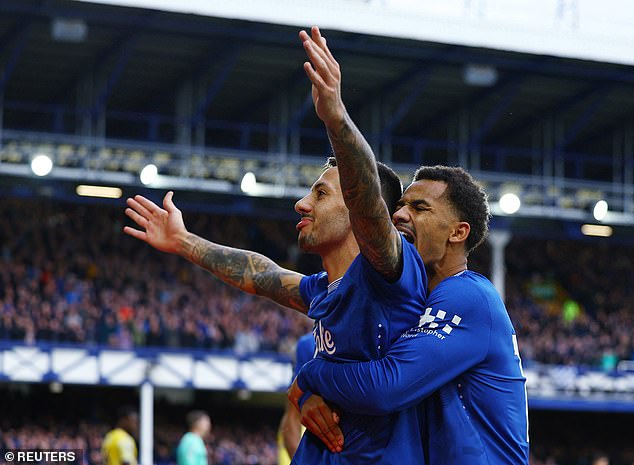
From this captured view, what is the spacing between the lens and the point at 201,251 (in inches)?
239

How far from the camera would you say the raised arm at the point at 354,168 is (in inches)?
165

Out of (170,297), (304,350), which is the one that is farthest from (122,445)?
(170,297)

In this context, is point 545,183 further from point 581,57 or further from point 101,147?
point 101,147

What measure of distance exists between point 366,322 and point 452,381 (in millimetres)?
427

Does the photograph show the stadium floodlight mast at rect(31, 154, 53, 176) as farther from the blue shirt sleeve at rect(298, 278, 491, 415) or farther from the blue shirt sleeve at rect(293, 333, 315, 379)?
the blue shirt sleeve at rect(298, 278, 491, 415)

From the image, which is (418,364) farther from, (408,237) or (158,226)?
(158,226)

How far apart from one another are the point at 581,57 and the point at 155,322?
38.8 ft

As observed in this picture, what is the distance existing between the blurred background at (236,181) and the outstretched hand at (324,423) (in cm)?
2080

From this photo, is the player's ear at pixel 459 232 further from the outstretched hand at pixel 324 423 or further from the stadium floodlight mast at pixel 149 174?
the stadium floodlight mast at pixel 149 174

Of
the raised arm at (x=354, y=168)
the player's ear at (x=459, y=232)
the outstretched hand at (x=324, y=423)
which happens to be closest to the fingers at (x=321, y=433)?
the outstretched hand at (x=324, y=423)

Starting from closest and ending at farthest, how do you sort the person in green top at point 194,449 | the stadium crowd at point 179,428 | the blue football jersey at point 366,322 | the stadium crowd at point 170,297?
the blue football jersey at point 366,322 → the person in green top at point 194,449 → the stadium crowd at point 179,428 → the stadium crowd at point 170,297

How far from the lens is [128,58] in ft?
96.9

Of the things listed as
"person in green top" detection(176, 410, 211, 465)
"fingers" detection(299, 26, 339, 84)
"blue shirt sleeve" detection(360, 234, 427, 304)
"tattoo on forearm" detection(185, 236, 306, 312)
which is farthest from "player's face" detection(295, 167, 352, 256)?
"person in green top" detection(176, 410, 211, 465)

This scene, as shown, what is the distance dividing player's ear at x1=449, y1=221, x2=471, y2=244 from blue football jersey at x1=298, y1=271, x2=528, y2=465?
159 millimetres
